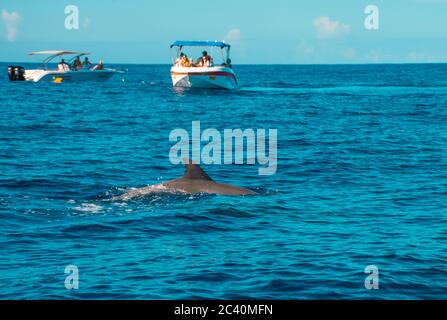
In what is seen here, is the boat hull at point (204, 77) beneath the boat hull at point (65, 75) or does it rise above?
beneath

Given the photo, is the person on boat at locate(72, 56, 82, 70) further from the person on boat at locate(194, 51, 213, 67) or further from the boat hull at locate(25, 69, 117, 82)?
the person on boat at locate(194, 51, 213, 67)

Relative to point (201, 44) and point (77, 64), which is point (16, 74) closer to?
point (77, 64)

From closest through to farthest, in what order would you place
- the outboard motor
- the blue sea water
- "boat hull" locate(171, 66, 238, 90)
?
the blue sea water, "boat hull" locate(171, 66, 238, 90), the outboard motor

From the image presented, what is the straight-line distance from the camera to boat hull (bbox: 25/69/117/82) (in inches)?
3642

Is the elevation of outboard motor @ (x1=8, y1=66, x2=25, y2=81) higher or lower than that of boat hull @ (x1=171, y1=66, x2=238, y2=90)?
higher

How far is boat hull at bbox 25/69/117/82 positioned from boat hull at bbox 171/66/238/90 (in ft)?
71.3

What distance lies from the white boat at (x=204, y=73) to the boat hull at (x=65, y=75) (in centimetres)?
2174

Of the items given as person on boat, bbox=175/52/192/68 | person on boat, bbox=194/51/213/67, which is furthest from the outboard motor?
person on boat, bbox=194/51/213/67

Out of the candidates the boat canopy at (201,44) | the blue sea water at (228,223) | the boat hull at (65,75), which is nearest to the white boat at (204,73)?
the boat canopy at (201,44)

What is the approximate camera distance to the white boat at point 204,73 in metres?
71.2

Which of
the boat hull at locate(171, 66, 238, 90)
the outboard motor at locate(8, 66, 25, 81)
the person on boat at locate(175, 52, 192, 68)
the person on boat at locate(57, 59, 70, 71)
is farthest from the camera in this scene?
the outboard motor at locate(8, 66, 25, 81)

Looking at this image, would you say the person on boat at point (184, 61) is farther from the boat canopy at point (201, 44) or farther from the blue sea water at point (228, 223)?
the blue sea water at point (228, 223)

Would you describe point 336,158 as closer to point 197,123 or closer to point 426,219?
point 426,219

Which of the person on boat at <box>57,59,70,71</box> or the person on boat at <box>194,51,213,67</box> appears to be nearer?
the person on boat at <box>194,51,213,67</box>
